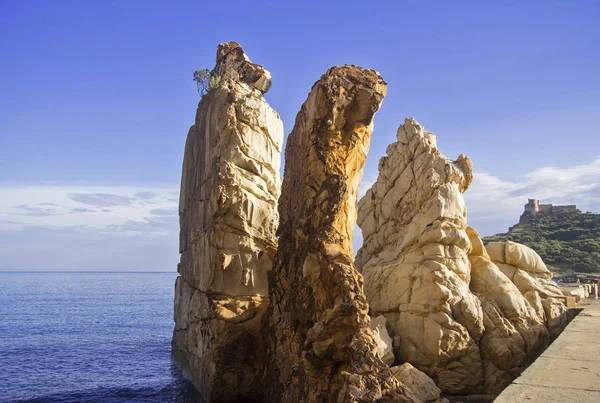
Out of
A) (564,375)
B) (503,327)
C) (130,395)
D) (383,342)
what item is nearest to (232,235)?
(383,342)

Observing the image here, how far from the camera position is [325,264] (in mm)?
14984

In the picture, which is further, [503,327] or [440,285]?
[503,327]

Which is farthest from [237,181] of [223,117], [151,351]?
[151,351]

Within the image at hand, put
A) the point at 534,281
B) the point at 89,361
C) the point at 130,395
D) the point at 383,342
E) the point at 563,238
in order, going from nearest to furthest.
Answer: the point at 383,342 → the point at 130,395 → the point at 534,281 → the point at 89,361 → the point at 563,238

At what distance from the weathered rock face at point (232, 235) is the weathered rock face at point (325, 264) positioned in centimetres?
194

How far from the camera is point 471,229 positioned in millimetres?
26609

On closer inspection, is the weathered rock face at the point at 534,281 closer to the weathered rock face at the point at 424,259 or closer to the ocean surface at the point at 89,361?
the weathered rock face at the point at 424,259

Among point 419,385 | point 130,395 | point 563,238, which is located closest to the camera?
point 419,385

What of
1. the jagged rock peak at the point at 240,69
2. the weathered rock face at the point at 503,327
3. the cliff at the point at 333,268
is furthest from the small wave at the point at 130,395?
the jagged rock peak at the point at 240,69

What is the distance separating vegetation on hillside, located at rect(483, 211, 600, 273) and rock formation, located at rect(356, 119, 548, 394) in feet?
133

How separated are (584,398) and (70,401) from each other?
19233mm

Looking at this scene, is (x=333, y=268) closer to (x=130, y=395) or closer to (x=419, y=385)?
(x=419, y=385)

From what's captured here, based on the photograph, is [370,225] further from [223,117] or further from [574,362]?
[574,362]

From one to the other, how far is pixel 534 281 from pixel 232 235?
15.5 metres
